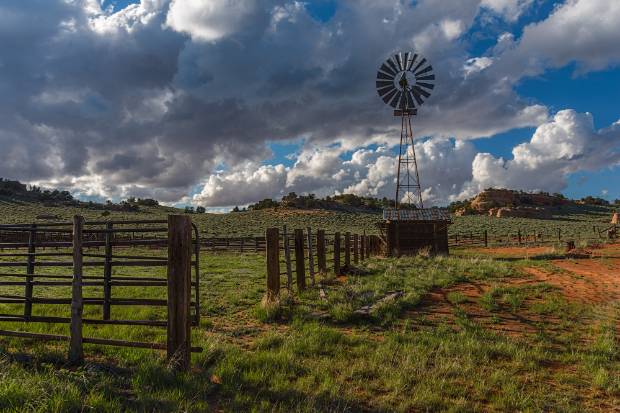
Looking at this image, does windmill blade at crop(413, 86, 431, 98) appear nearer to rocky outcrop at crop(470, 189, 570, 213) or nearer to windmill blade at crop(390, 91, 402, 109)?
windmill blade at crop(390, 91, 402, 109)

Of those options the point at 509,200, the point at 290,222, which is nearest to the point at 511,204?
the point at 509,200

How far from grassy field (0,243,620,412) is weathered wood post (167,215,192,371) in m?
0.31

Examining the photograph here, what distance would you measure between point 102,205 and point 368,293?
99047mm

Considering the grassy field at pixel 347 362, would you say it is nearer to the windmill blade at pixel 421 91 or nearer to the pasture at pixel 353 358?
the pasture at pixel 353 358

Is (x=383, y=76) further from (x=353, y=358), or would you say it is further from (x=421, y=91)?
(x=353, y=358)

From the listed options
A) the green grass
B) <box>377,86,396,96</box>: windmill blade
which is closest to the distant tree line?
the green grass

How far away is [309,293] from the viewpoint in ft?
40.3

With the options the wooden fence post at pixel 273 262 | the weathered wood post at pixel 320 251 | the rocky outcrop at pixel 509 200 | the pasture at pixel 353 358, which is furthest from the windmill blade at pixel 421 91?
the rocky outcrop at pixel 509 200

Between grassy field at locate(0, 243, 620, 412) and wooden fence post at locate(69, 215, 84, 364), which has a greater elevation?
wooden fence post at locate(69, 215, 84, 364)

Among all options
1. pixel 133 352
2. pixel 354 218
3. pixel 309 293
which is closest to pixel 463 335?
pixel 309 293

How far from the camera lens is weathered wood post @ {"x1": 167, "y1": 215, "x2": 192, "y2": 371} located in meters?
5.86

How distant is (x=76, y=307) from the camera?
6207 millimetres

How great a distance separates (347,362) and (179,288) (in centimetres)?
290

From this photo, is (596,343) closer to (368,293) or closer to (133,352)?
(368,293)
